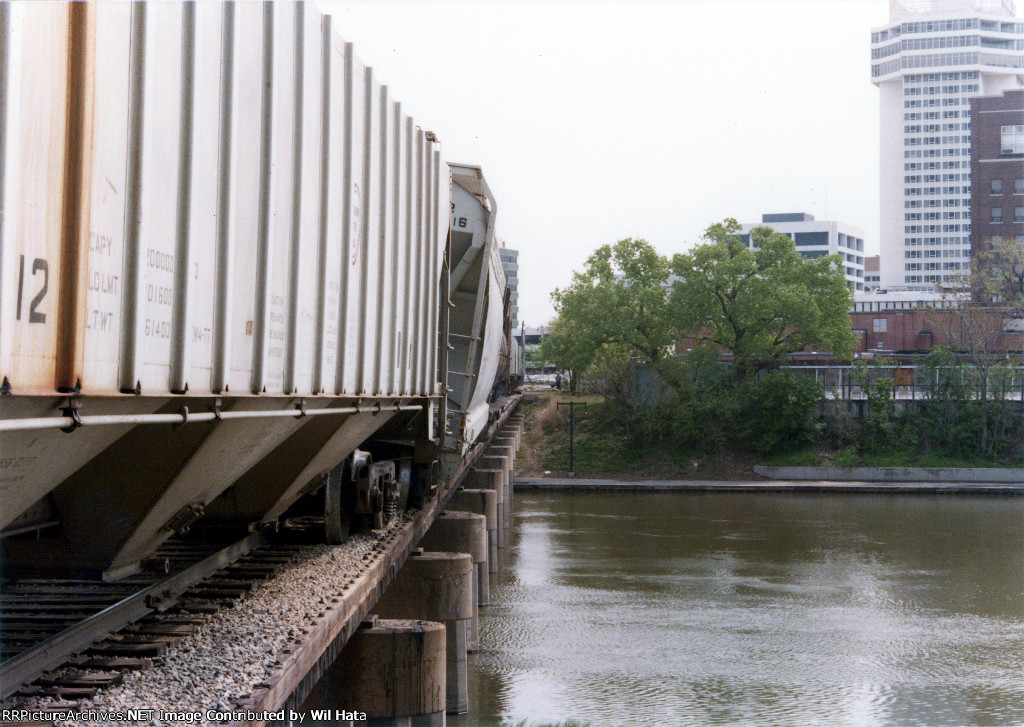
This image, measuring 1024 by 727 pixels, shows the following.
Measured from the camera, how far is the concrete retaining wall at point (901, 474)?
48000mm

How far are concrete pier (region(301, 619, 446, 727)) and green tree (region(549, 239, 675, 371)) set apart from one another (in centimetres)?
4421

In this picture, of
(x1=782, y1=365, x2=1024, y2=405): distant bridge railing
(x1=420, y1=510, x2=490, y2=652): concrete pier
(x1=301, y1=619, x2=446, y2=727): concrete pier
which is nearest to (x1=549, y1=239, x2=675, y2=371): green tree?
(x1=782, y1=365, x2=1024, y2=405): distant bridge railing

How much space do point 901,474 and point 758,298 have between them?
33.8 feet

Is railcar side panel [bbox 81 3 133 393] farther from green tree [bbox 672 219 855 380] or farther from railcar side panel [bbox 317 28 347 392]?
green tree [bbox 672 219 855 380]

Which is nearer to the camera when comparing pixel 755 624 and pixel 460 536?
pixel 460 536

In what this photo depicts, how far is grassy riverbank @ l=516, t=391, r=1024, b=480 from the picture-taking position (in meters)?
49.5

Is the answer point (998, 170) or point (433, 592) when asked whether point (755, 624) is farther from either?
point (998, 170)

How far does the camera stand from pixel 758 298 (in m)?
50.7

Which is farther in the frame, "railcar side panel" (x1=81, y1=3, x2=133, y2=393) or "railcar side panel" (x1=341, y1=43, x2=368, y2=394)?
"railcar side panel" (x1=341, y1=43, x2=368, y2=394)

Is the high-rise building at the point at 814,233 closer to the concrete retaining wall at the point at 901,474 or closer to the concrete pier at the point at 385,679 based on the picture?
the concrete retaining wall at the point at 901,474


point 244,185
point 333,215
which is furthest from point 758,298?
point 244,185

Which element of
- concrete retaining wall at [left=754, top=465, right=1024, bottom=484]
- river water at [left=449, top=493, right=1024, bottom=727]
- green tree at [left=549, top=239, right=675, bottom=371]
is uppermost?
green tree at [left=549, top=239, right=675, bottom=371]

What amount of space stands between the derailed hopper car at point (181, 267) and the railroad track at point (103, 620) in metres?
0.37

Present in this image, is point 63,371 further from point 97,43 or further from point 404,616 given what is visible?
point 404,616
